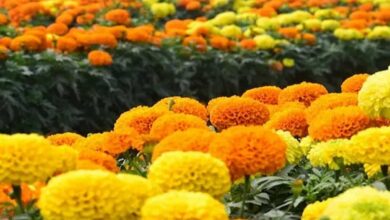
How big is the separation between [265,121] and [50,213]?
4.82 feet

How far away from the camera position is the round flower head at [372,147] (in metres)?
2.54

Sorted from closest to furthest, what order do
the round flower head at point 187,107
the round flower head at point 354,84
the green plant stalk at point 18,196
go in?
the green plant stalk at point 18,196, the round flower head at point 187,107, the round flower head at point 354,84

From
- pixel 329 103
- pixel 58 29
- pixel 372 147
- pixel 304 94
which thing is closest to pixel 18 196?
pixel 372 147

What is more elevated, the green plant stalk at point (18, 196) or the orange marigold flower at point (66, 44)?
the green plant stalk at point (18, 196)

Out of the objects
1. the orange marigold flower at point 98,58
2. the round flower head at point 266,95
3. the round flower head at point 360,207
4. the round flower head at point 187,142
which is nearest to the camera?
the round flower head at point 360,207

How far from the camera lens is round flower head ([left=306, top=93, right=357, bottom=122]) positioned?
331cm

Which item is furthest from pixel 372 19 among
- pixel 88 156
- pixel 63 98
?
pixel 88 156

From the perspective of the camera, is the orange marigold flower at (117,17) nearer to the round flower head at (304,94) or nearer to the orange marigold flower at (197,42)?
the orange marigold flower at (197,42)

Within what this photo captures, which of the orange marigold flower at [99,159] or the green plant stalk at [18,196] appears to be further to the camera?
the orange marigold flower at [99,159]

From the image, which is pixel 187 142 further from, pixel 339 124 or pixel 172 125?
pixel 339 124

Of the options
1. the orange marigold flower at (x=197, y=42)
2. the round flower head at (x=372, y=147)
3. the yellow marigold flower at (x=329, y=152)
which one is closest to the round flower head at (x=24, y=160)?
the round flower head at (x=372, y=147)

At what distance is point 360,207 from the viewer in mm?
2100

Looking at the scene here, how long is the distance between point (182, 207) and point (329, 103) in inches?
61.9

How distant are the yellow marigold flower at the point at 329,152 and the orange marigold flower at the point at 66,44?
4.84 m
